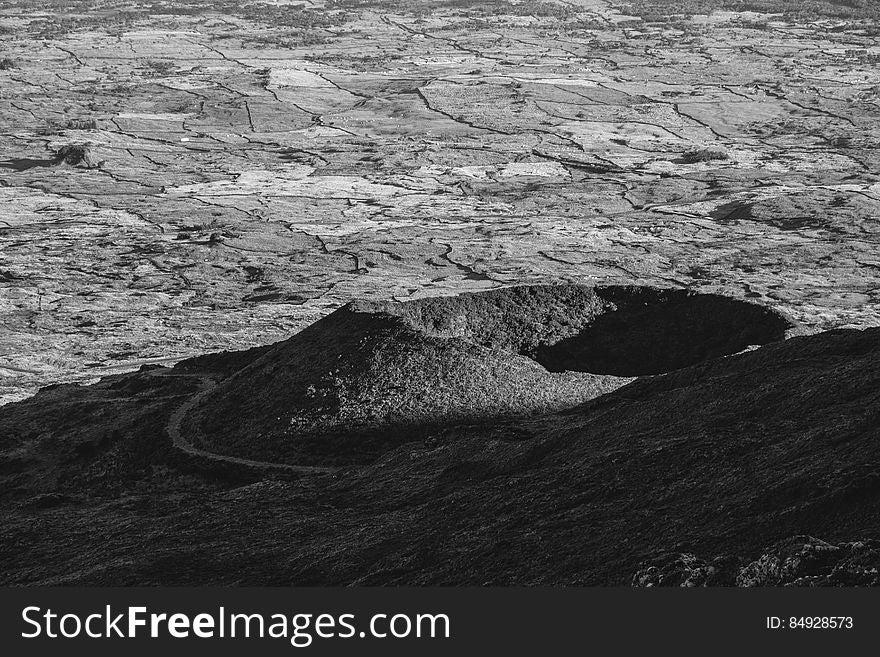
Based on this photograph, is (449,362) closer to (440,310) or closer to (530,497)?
(440,310)

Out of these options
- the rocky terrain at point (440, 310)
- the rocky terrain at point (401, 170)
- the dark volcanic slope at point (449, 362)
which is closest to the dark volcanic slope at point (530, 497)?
the rocky terrain at point (440, 310)

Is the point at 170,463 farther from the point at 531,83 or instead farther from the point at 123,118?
the point at 531,83

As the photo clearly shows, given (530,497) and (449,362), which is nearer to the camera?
(530,497)

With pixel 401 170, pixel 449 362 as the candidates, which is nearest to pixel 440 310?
pixel 449 362

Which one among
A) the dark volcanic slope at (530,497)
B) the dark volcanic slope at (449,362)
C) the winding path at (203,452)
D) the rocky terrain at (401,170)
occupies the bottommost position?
the rocky terrain at (401,170)

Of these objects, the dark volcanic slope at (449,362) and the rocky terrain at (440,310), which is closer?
the rocky terrain at (440,310)

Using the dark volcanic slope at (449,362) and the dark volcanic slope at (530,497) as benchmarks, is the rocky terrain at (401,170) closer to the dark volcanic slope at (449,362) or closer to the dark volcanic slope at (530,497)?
the dark volcanic slope at (449,362)
